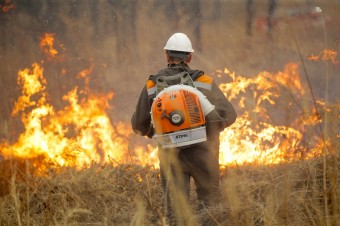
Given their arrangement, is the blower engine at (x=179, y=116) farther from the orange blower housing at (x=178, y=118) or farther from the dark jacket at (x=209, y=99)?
the dark jacket at (x=209, y=99)

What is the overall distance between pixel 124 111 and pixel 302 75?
121 inches

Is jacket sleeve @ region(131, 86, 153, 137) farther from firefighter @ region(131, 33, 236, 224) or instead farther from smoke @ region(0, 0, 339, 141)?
smoke @ region(0, 0, 339, 141)

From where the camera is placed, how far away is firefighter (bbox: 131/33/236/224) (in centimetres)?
410

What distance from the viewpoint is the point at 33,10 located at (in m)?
8.91

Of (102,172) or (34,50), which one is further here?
(34,50)

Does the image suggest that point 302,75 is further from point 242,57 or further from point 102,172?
point 102,172

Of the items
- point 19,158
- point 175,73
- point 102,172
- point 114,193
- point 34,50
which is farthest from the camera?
point 34,50

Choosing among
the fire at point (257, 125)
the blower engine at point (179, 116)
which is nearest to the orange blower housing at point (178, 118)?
the blower engine at point (179, 116)

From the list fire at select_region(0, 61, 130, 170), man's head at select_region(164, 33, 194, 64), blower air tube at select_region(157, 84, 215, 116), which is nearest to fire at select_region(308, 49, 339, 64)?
fire at select_region(0, 61, 130, 170)

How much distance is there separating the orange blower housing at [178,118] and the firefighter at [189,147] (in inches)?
9.5

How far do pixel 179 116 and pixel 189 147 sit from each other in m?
0.44

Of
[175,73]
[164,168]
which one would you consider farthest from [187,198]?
[175,73]

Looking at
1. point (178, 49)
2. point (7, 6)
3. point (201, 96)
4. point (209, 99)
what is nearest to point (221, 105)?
point (209, 99)

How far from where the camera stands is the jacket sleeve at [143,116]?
421 centimetres
